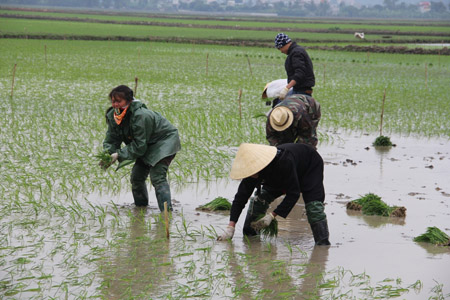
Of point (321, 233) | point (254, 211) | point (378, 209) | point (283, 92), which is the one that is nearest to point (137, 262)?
point (254, 211)

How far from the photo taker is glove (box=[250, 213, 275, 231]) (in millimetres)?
4977

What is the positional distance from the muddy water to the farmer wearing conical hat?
190 mm

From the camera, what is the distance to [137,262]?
4551mm

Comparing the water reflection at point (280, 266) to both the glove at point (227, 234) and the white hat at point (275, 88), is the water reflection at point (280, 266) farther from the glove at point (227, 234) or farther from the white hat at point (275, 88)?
the white hat at point (275, 88)

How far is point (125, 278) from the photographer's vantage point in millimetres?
4215

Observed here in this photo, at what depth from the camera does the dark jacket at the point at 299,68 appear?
659 centimetres

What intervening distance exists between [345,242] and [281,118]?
47.7 inches

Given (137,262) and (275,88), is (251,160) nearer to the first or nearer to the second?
(137,262)

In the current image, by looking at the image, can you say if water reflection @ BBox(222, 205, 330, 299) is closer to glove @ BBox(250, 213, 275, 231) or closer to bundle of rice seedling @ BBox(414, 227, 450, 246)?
glove @ BBox(250, 213, 275, 231)

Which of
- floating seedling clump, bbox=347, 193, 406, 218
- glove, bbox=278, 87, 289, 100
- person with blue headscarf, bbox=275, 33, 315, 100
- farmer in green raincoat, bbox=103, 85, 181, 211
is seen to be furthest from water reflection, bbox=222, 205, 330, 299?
person with blue headscarf, bbox=275, 33, 315, 100

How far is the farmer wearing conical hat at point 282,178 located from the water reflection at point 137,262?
542 mm

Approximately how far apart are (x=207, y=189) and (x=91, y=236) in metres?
2.03

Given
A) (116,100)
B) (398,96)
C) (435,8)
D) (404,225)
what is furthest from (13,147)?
(435,8)

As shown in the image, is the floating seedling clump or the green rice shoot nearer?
the floating seedling clump
